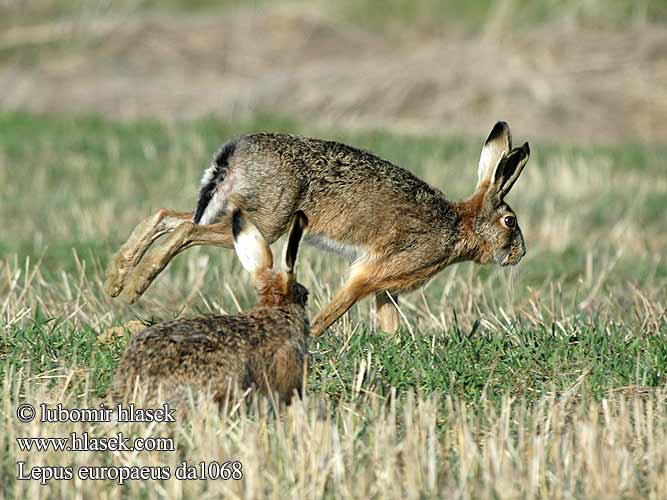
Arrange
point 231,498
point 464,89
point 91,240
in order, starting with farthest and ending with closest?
point 464,89
point 91,240
point 231,498

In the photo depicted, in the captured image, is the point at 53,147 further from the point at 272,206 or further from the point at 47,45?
the point at 272,206

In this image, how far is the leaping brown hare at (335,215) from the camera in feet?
22.3

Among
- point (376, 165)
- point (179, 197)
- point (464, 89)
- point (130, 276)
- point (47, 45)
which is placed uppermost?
point (47, 45)

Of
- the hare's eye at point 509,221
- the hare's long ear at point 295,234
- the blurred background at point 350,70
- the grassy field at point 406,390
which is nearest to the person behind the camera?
the grassy field at point 406,390

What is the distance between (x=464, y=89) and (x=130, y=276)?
577 inches

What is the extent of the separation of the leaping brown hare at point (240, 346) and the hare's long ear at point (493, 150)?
227 cm

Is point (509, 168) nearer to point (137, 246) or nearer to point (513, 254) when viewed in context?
point (513, 254)

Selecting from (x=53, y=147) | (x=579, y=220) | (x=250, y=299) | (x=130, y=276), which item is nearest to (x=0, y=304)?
(x=130, y=276)

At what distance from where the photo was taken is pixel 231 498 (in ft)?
14.1

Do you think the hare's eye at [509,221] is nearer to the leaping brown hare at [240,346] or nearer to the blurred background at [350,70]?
the leaping brown hare at [240,346]

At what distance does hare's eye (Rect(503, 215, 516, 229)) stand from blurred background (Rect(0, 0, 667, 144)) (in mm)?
11419

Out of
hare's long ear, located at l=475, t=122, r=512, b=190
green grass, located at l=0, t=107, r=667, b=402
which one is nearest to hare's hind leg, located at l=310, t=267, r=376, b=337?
green grass, located at l=0, t=107, r=667, b=402

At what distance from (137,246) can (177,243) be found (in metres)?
0.34

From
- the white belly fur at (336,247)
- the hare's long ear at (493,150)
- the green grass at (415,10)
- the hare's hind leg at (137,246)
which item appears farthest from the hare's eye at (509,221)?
the green grass at (415,10)
